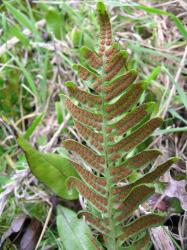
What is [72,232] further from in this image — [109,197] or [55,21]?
[55,21]

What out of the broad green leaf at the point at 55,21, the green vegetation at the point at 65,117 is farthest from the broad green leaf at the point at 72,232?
the broad green leaf at the point at 55,21

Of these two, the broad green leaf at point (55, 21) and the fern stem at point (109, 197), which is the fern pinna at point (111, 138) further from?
the broad green leaf at point (55, 21)

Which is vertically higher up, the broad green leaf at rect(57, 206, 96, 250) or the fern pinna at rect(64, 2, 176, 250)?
the fern pinna at rect(64, 2, 176, 250)

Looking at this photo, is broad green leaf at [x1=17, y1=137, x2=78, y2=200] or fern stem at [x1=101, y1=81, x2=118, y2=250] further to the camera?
broad green leaf at [x1=17, y1=137, x2=78, y2=200]

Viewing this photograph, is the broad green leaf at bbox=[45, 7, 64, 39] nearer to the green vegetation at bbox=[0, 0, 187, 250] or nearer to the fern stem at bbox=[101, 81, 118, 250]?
the green vegetation at bbox=[0, 0, 187, 250]

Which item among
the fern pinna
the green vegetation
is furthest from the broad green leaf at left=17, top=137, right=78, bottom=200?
the fern pinna

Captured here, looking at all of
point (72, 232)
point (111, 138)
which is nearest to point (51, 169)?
point (72, 232)
